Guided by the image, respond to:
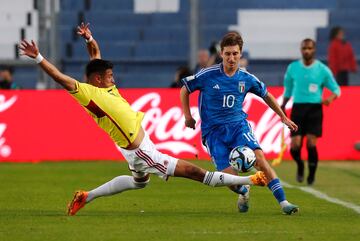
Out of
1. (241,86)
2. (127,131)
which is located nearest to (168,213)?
(127,131)

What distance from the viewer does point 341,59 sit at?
86.0 feet

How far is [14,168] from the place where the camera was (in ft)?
65.6

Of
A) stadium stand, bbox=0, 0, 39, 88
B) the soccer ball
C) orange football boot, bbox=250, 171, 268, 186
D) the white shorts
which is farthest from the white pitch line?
stadium stand, bbox=0, 0, 39, 88

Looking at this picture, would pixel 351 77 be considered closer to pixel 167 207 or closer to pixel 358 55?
pixel 358 55

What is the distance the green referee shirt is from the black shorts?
0.28ft

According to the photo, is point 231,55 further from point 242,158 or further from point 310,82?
point 310,82

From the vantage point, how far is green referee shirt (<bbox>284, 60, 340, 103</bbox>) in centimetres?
1698

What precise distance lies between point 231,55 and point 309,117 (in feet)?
17.7

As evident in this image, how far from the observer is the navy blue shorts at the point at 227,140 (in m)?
12.0

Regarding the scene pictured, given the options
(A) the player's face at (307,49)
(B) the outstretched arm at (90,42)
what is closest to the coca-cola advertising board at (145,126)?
(A) the player's face at (307,49)

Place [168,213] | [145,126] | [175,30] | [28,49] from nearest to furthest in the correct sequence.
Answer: [28,49], [168,213], [145,126], [175,30]

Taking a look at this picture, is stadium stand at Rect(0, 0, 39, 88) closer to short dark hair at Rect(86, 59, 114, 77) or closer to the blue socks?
short dark hair at Rect(86, 59, 114, 77)

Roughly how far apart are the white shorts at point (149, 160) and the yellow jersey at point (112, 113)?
0.11 meters

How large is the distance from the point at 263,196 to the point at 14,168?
6.85m
